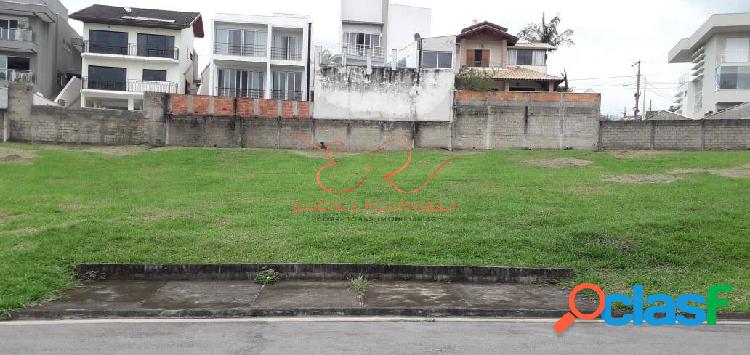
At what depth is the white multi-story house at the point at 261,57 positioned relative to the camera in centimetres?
4038

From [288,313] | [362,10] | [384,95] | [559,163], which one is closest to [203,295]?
[288,313]

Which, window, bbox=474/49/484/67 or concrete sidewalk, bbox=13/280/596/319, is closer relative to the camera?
concrete sidewalk, bbox=13/280/596/319

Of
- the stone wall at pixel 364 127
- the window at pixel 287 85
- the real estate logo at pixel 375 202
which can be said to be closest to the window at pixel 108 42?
the window at pixel 287 85

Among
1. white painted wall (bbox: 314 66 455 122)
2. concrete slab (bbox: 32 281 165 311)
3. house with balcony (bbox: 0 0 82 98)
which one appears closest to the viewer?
concrete slab (bbox: 32 281 165 311)

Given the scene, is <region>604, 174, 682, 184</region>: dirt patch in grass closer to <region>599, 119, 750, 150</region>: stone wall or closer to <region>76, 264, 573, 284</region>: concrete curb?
<region>599, 119, 750, 150</region>: stone wall

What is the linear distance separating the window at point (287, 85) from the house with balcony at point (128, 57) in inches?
273

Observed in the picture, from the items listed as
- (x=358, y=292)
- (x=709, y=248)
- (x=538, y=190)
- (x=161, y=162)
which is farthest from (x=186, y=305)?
(x=161, y=162)

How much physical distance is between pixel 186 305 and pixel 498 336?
4641 mm

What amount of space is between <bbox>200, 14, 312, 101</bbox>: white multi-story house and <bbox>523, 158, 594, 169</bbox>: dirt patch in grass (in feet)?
63.7

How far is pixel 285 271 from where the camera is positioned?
35.9 ft

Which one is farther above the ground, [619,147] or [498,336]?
[619,147]

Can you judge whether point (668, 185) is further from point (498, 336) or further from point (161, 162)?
point (161, 162)

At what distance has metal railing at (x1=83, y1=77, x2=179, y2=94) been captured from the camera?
4050 centimetres

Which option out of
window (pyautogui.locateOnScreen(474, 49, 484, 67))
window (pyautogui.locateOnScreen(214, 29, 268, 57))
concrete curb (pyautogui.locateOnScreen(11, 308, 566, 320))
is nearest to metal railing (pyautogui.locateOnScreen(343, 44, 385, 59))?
window (pyautogui.locateOnScreen(214, 29, 268, 57))
